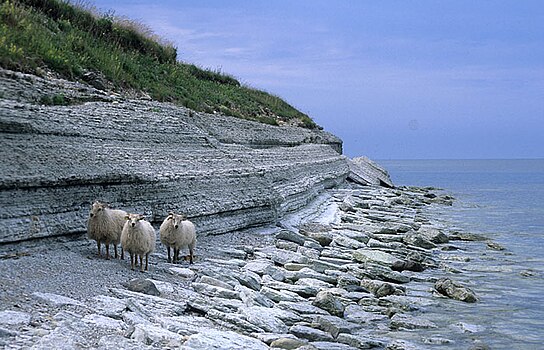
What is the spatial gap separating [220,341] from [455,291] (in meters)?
8.08

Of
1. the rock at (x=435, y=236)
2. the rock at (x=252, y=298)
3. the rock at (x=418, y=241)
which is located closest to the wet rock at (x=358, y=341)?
the rock at (x=252, y=298)

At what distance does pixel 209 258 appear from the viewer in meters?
13.6

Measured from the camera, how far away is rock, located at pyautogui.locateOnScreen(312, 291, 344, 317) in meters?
11.7

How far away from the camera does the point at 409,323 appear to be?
462 inches

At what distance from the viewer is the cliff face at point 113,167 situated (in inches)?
438

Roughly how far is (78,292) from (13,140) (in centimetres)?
386

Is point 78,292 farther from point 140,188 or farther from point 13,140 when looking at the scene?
point 140,188

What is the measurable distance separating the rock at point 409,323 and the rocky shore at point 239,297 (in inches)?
1.5

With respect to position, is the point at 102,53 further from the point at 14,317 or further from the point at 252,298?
the point at 14,317

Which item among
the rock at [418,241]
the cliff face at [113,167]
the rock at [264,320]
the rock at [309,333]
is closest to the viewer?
the rock at [264,320]

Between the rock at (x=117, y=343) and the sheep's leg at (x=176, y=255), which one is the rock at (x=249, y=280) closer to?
the sheep's leg at (x=176, y=255)

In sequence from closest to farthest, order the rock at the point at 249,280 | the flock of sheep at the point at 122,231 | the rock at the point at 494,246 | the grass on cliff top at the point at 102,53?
the flock of sheep at the point at 122,231 → the rock at the point at 249,280 → the grass on cliff top at the point at 102,53 → the rock at the point at 494,246

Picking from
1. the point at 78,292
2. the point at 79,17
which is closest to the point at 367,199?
the point at 79,17

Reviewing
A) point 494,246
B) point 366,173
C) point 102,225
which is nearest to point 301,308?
point 102,225
